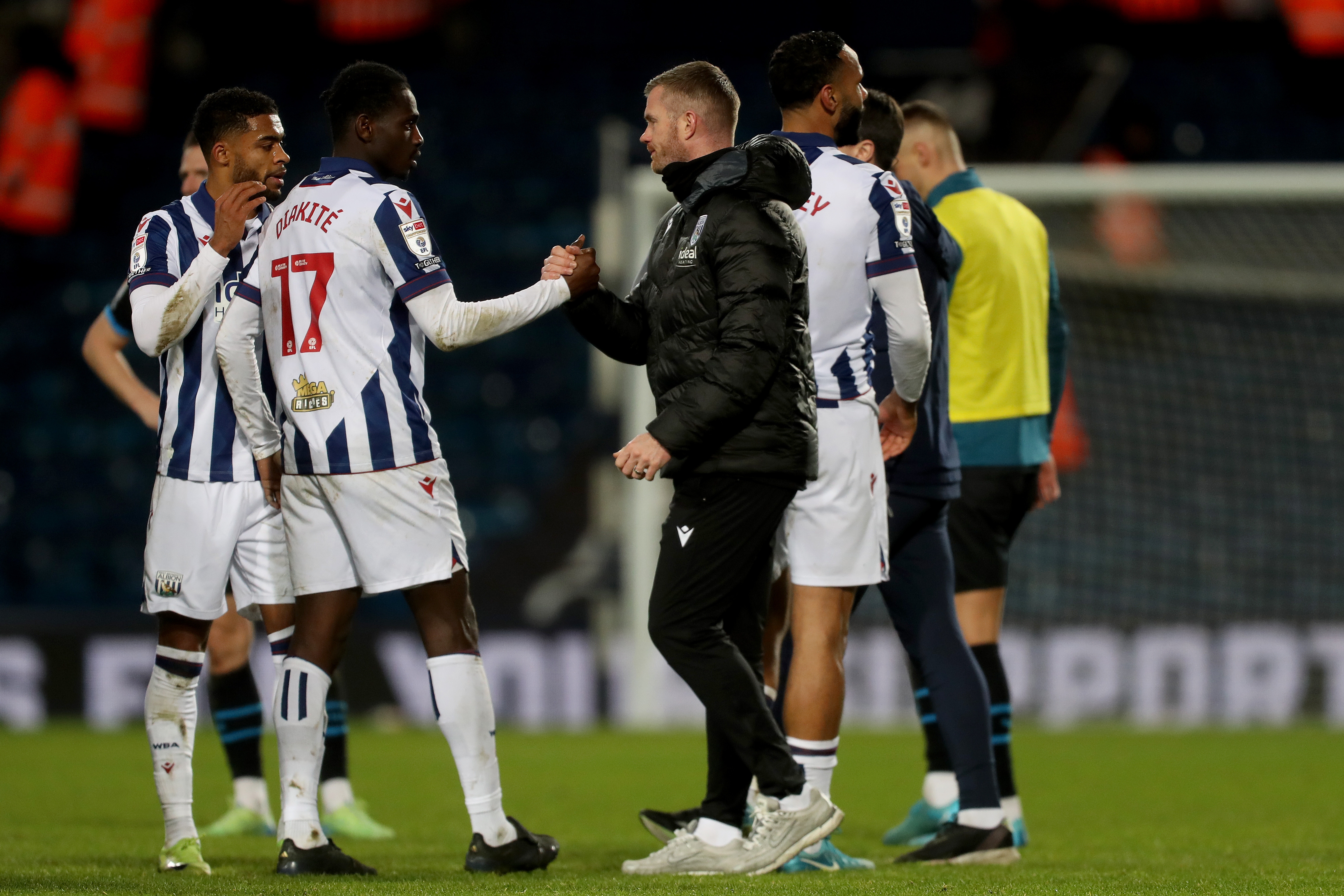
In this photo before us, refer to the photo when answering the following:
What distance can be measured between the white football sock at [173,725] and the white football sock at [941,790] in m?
2.12

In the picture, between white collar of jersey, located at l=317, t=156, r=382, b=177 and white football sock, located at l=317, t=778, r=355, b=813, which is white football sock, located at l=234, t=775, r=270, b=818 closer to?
white football sock, located at l=317, t=778, r=355, b=813

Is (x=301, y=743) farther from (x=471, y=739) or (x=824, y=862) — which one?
(x=824, y=862)

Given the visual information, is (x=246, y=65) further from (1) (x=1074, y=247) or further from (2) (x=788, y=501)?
(2) (x=788, y=501)

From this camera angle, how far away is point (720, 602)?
3.77 m

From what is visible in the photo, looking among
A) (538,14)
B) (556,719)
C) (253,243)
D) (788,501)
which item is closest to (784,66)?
(788,501)

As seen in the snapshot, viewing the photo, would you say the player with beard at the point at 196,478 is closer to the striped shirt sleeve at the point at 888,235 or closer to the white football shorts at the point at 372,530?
the white football shorts at the point at 372,530

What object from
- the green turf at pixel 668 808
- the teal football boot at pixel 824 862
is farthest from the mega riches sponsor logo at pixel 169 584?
the teal football boot at pixel 824 862

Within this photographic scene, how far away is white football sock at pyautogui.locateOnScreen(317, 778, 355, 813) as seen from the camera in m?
5.09

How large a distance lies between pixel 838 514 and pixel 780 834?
770 millimetres

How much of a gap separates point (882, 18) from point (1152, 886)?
12138 millimetres

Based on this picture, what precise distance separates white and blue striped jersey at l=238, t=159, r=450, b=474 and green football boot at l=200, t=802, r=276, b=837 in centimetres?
164

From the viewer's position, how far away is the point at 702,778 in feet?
21.5

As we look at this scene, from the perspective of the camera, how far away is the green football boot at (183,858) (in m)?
3.96

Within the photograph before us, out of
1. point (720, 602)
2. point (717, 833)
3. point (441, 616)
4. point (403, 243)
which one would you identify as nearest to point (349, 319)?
point (403, 243)
